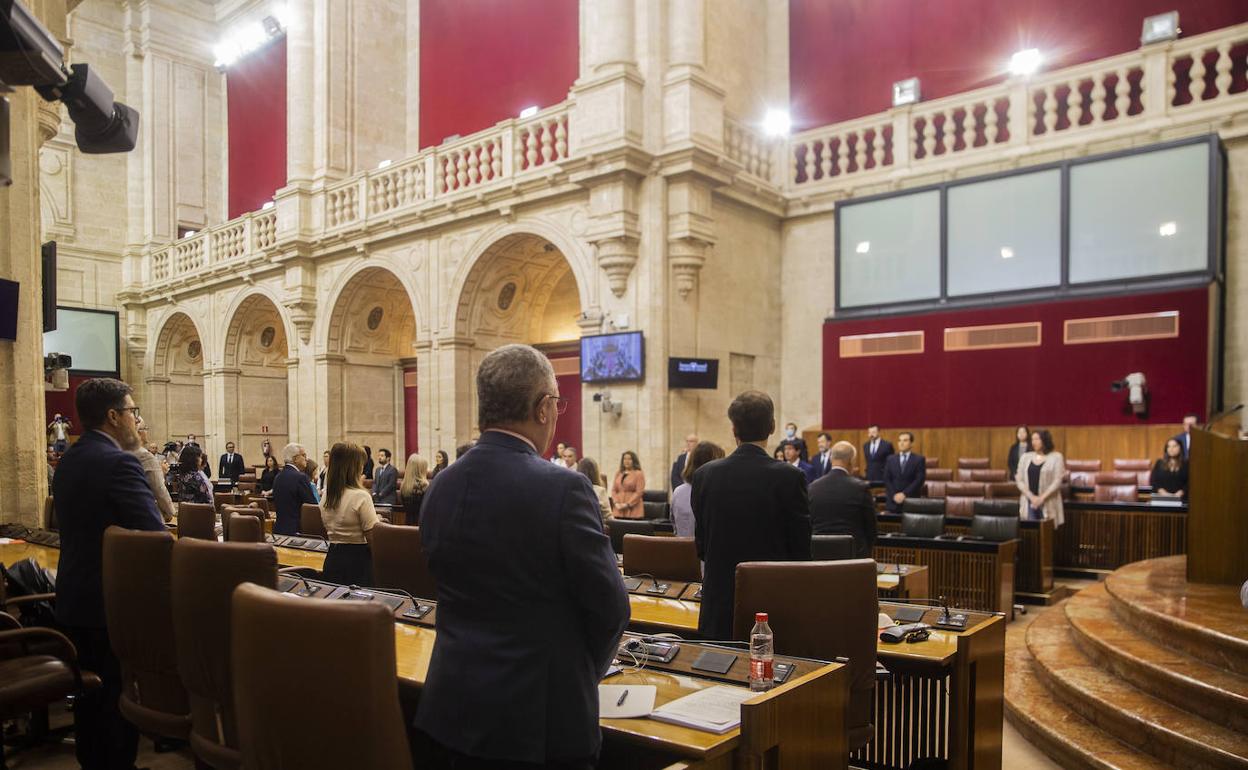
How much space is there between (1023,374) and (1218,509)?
5690mm

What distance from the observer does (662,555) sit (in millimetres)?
4055

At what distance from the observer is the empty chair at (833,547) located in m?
3.89

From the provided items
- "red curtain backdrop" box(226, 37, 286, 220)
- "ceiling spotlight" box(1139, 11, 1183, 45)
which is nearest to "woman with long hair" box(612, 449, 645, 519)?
"ceiling spotlight" box(1139, 11, 1183, 45)

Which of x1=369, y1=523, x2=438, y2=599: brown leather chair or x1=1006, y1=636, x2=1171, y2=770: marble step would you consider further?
x1=369, y1=523, x2=438, y2=599: brown leather chair

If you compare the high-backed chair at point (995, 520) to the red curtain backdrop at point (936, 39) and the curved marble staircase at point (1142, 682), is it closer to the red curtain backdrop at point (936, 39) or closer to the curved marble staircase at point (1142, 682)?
the curved marble staircase at point (1142, 682)

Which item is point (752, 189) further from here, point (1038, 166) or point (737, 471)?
point (737, 471)

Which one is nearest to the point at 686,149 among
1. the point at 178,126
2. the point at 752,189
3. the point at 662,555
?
the point at 752,189

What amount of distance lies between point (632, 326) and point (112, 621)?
8294mm

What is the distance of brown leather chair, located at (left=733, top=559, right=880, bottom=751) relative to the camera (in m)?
2.64

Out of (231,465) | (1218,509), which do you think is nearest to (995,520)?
(1218,509)

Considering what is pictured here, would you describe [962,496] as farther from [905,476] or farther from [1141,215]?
[1141,215]

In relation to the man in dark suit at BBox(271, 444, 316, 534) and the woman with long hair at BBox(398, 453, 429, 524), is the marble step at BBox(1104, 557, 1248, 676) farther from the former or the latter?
the man in dark suit at BBox(271, 444, 316, 534)

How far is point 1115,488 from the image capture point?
28.9 ft

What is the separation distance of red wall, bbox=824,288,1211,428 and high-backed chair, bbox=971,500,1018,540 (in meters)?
3.49
